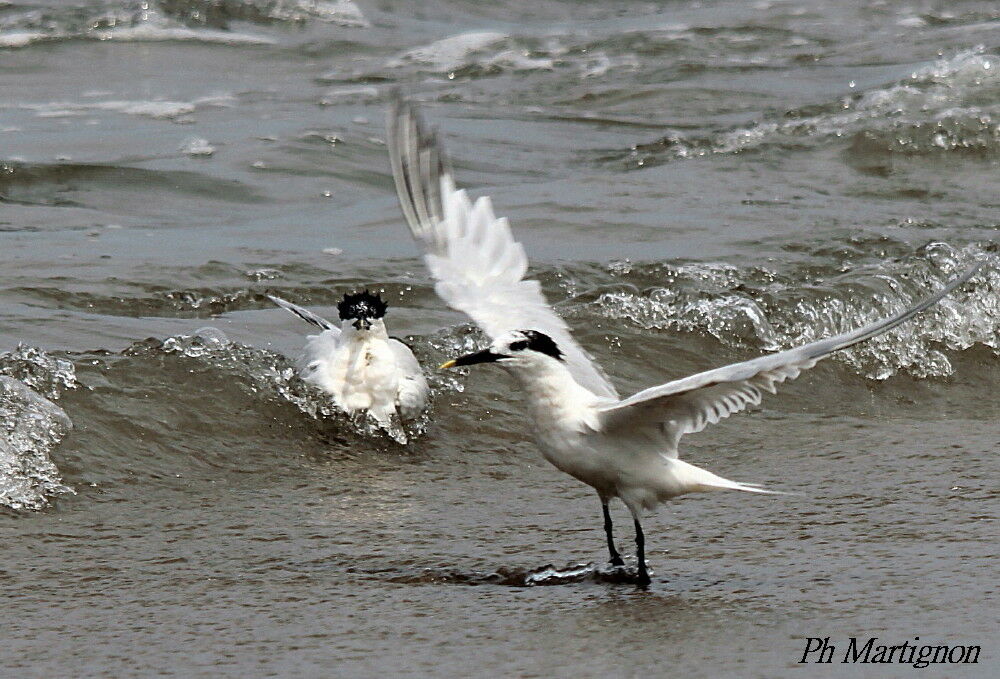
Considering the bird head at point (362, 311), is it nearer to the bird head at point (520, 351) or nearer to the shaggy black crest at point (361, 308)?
the shaggy black crest at point (361, 308)

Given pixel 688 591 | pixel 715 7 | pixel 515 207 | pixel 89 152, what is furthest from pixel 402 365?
pixel 715 7

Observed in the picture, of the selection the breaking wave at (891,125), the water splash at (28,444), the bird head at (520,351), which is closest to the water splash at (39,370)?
the water splash at (28,444)

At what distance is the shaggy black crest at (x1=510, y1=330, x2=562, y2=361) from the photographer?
5.17 metres

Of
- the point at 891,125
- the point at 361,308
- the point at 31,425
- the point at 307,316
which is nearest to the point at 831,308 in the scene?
the point at 361,308

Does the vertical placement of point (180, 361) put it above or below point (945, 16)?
below

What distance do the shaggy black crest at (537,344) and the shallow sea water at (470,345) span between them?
2.60 ft

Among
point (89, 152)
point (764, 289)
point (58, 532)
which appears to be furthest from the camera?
point (89, 152)

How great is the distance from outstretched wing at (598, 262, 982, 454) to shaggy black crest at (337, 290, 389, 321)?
2.60 metres

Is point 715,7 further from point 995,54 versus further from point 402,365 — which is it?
point 402,365

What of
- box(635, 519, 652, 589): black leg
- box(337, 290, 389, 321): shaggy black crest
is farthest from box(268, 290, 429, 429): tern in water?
box(635, 519, 652, 589): black leg

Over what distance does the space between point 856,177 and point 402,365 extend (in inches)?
232

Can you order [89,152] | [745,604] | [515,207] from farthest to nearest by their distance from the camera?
1. [89,152]
2. [515,207]
3. [745,604]

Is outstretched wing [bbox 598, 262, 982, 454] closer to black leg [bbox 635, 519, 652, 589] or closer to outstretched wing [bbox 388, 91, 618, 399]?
black leg [bbox 635, 519, 652, 589]

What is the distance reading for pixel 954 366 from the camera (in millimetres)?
8180
